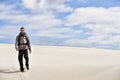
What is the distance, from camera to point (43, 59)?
19625 mm

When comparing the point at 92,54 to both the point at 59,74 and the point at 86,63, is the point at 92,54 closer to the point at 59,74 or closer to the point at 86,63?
the point at 86,63

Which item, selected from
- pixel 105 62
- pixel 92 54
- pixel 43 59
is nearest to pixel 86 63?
pixel 105 62

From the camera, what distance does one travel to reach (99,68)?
1691 cm

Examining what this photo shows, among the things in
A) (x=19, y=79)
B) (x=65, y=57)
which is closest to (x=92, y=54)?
(x=65, y=57)

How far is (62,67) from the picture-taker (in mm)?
16922

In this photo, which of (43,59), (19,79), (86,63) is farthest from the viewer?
(43,59)

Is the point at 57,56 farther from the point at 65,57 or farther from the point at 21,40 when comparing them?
the point at 21,40

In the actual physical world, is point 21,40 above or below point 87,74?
above

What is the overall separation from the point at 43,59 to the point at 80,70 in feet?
12.2

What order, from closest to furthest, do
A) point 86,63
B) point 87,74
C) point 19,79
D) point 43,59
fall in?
1. point 19,79
2. point 87,74
3. point 86,63
4. point 43,59

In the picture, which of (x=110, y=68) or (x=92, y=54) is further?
(x=92, y=54)

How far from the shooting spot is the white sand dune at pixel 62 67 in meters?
15.2

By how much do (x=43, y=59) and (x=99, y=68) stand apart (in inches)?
148

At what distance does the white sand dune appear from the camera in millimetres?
15186
